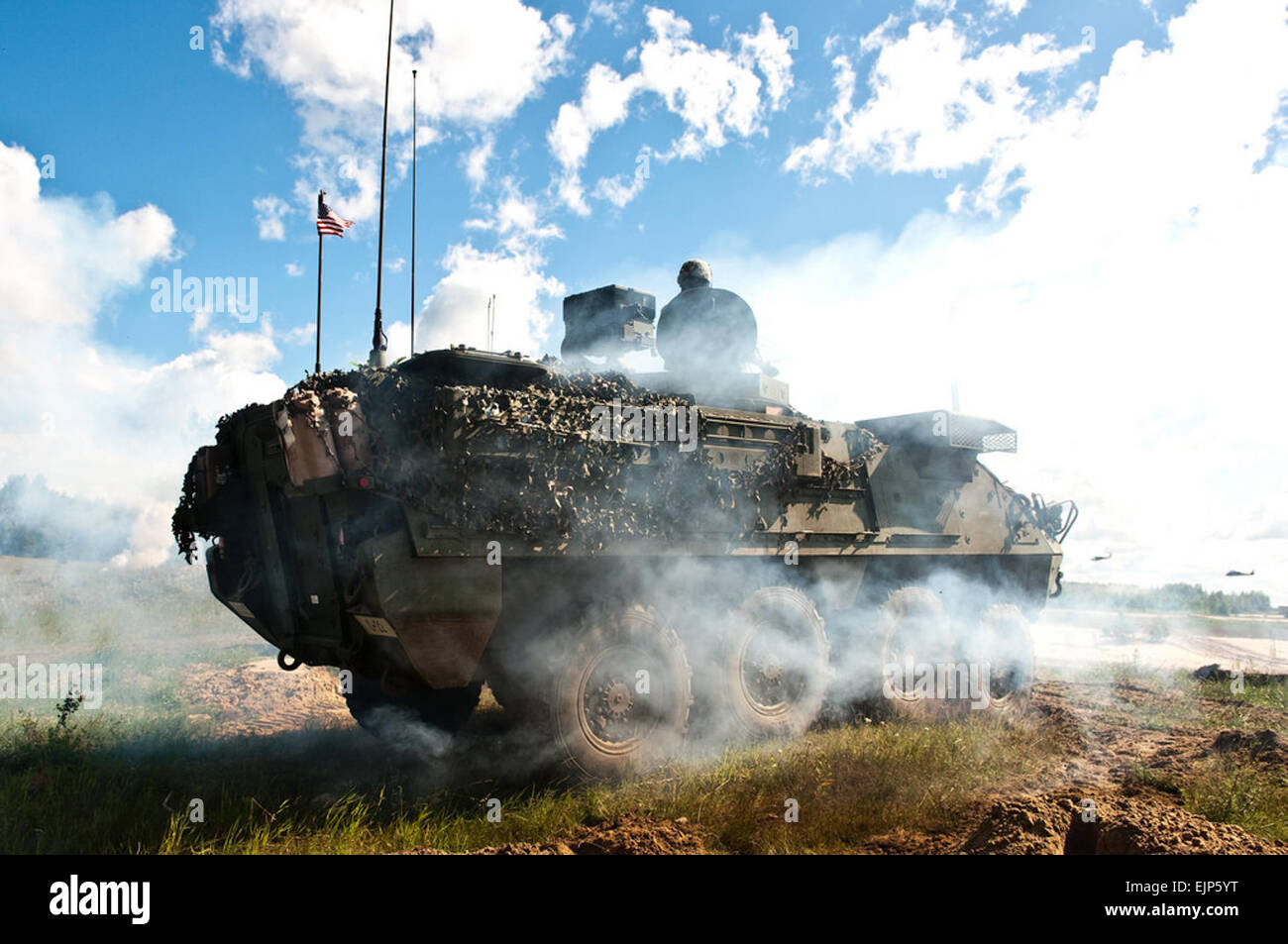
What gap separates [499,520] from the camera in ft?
18.3

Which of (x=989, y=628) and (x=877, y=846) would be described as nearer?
(x=877, y=846)

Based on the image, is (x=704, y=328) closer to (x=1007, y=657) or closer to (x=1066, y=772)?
(x=1007, y=657)

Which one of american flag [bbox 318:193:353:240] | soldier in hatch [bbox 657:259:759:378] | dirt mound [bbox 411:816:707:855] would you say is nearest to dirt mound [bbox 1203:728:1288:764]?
dirt mound [bbox 411:816:707:855]

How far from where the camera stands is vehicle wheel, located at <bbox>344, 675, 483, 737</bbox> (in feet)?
24.5

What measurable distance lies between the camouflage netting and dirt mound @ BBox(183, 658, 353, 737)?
4646 millimetres

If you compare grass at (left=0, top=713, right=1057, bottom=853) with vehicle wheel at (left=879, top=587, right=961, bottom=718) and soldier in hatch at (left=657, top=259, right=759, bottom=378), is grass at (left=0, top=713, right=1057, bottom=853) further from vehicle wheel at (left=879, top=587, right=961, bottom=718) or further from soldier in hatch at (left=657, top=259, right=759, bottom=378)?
soldier in hatch at (left=657, top=259, right=759, bottom=378)

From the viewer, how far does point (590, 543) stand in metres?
6.08

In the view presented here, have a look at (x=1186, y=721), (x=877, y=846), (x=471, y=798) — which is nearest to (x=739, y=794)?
(x=877, y=846)

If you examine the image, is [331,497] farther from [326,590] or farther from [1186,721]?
[1186,721]

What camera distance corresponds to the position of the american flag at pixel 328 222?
11680 mm

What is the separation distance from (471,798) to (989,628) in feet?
20.4

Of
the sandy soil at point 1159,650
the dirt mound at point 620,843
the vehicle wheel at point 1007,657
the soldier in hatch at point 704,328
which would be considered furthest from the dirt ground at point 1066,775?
the soldier in hatch at point 704,328

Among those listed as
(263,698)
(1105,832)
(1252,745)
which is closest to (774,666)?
(1105,832)

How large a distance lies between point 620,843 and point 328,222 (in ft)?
31.9
